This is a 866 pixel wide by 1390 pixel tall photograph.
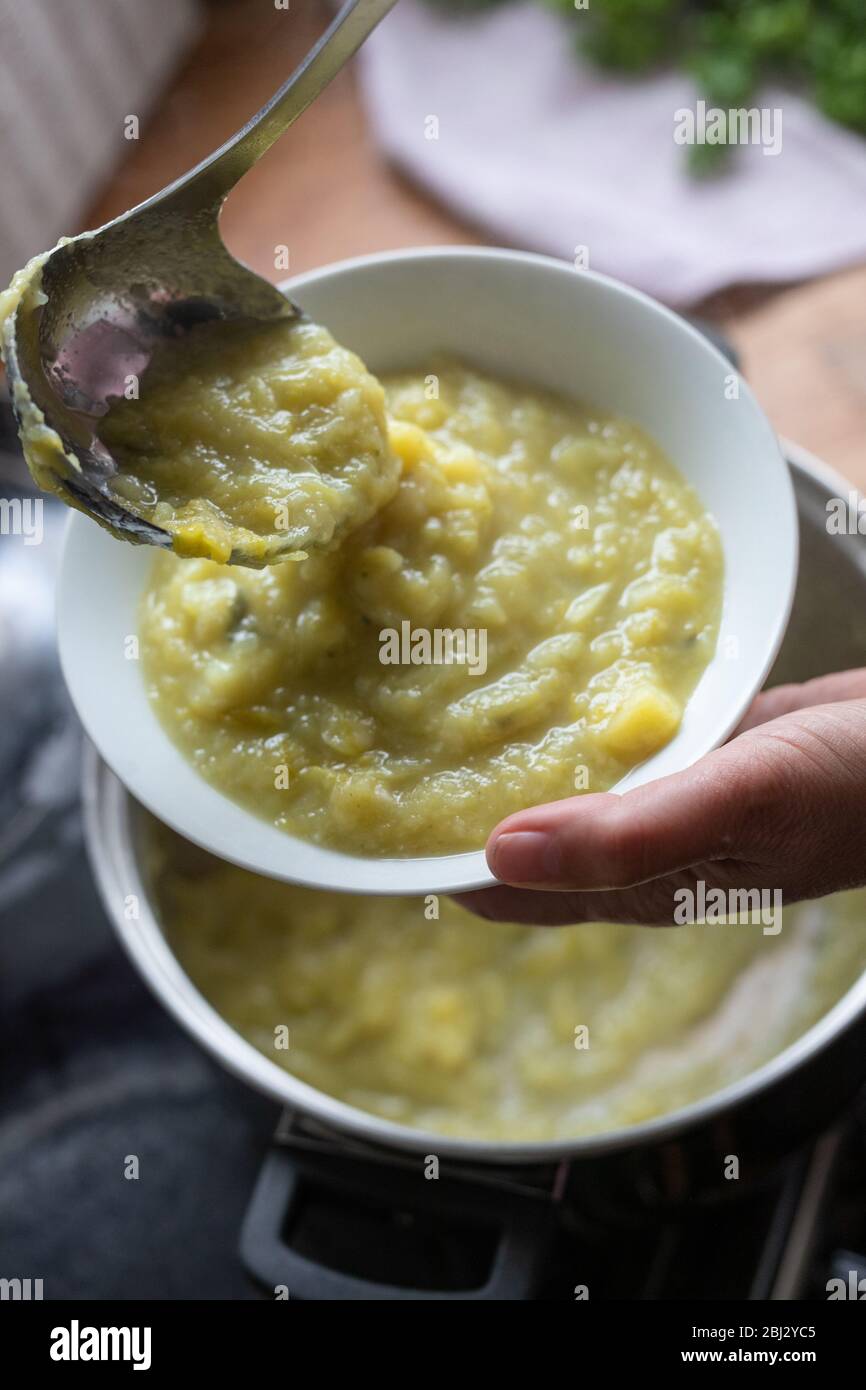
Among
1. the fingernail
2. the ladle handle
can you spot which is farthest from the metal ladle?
the fingernail

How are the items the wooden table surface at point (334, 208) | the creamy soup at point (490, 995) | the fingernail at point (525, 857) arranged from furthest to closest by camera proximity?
the wooden table surface at point (334, 208) → the creamy soup at point (490, 995) → the fingernail at point (525, 857)

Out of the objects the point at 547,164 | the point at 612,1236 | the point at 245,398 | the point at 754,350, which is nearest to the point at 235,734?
the point at 245,398

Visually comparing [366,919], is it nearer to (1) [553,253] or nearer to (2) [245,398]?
(2) [245,398]

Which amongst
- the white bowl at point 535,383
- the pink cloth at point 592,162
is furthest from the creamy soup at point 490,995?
the pink cloth at point 592,162

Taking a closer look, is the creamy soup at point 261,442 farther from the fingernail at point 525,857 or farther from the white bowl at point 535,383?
the fingernail at point 525,857

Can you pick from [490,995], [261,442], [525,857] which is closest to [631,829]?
[525,857]
